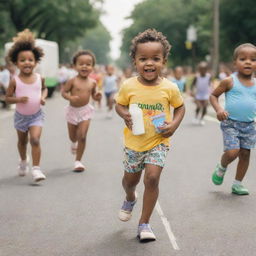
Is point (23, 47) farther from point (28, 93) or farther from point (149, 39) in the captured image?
point (149, 39)

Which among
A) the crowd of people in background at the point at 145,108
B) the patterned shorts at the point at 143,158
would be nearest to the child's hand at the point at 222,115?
the crowd of people in background at the point at 145,108

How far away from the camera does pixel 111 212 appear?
555cm

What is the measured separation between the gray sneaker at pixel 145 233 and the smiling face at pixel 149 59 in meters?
1.21

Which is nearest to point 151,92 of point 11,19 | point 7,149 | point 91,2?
point 7,149

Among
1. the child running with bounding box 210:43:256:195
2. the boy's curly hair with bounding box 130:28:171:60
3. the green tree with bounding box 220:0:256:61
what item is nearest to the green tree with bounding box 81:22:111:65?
the green tree with bounding box 220:0:256:61

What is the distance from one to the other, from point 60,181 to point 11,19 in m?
42.5

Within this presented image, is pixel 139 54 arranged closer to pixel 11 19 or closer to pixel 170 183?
pixel 170 183

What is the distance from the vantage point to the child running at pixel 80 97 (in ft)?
25.7

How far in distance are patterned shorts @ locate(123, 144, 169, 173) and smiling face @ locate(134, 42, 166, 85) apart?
594mm

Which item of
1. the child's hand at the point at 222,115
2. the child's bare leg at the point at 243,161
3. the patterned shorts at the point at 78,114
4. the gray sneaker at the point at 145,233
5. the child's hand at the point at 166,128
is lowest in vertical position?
the gray sneaker at the point at 145,233

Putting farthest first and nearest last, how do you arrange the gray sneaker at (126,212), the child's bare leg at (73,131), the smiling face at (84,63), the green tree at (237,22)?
the green tree at (237,22), the child's bare leg at (73,131), the smiling face at (84,63), the gray sneaker at (126,212)

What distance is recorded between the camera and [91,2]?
5225 cm

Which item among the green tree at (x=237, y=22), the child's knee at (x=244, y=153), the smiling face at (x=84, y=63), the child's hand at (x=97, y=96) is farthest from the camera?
the green tree at (x=237, y=22)

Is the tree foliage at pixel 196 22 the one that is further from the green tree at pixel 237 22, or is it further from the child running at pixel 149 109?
the child running at pixel 149 109
